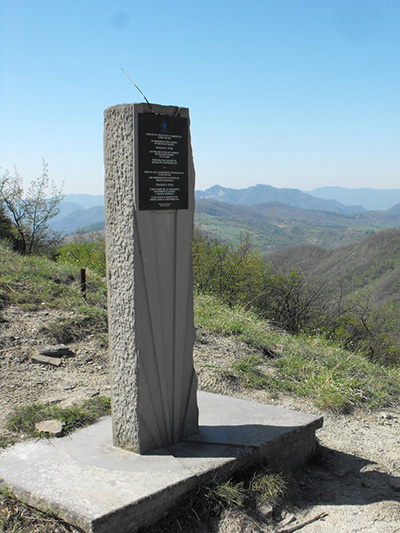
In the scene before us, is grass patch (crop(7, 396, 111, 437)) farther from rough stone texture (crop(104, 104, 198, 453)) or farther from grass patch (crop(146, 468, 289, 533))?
grass patch (crop(146, 468, 289, 533))

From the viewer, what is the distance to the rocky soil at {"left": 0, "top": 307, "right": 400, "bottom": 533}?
2.84m

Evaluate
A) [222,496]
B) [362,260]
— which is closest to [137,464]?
[222,496]

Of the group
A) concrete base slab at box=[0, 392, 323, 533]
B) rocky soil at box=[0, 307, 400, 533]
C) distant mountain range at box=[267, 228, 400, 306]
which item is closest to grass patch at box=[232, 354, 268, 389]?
rocky soil at box=[0, 307, 400, 533]

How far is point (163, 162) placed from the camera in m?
2.84

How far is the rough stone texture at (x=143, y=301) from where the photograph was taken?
109 inches

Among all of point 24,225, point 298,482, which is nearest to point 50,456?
point 298,482

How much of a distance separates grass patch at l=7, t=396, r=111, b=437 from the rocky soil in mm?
117

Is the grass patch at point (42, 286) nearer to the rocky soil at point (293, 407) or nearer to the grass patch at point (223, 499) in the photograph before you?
the rocky soil at point (293, 407)

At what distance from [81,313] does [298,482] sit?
11.6 ft

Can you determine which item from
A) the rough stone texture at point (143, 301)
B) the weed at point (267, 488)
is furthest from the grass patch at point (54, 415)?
the weed at point (267, 488)

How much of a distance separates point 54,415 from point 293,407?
2.13 meters

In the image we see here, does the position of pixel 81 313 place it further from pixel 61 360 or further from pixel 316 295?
Result: pixel 316 295

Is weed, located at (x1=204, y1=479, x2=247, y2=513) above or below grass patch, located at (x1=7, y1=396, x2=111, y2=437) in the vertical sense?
below

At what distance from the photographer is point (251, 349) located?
5.80 m
